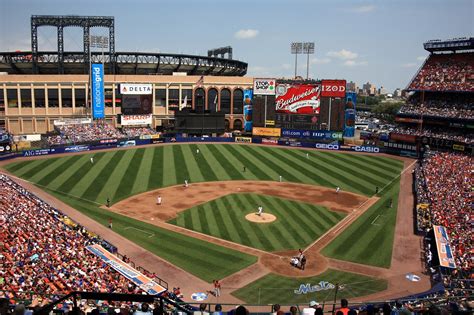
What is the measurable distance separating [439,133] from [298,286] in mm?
53436

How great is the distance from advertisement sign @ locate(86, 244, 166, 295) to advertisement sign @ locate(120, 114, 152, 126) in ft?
172

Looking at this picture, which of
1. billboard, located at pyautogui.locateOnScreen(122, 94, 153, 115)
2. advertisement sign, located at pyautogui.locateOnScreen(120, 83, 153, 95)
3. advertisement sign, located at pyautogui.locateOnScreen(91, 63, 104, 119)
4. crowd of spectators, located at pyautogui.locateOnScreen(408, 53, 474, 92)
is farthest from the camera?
billboard, located at pyautogui.locateOnScreen(122, 94, 153, 115)

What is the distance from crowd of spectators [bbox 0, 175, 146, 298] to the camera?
65.3ft

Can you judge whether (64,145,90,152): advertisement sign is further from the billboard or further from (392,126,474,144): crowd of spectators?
(392,126,474,144): crowd of spectators

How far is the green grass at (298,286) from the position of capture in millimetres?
23562

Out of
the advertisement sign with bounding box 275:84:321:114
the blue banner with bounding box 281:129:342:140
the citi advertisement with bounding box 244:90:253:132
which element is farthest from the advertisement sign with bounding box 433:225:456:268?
the citi advertisement with bounding box 244:90:253:132

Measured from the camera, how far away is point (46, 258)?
22.6 meters

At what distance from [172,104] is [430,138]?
49664 millimetres

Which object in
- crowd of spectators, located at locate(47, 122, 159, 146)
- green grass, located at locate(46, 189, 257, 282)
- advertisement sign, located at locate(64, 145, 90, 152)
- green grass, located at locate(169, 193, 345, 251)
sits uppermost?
crowd of spectators, located at locate(47, 122, 159, 146)

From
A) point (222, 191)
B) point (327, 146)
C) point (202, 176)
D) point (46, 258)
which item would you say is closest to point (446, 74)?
point (327, 146)

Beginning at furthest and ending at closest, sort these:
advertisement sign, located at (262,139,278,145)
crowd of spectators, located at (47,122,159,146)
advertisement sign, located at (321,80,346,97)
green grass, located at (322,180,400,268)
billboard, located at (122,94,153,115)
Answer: billboard, located at (122,94,153,115) → advertisement sign, located at (262,139,278,145) → advertisement sign, located at (321,80,346,97) → crowd of spectators, located at (47,122,159,146) → green grass, located at (322,180,400,268)

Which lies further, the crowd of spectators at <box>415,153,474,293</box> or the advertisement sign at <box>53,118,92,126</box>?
the advertisement sign at <box>53,118,92,126</box>

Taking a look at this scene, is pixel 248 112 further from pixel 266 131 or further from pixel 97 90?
pixel 97 90

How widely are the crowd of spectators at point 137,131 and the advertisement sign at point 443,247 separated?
5489cm
